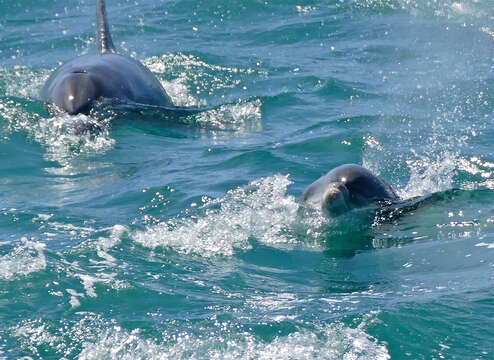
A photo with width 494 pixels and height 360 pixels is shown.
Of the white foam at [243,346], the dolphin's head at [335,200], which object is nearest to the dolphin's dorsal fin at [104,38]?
the dolphin's head at [335,200]

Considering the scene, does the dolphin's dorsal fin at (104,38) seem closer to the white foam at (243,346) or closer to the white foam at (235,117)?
the white foam at (235,117)

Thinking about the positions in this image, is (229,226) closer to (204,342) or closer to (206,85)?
(204,342)

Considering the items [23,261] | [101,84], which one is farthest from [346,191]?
[101,84]

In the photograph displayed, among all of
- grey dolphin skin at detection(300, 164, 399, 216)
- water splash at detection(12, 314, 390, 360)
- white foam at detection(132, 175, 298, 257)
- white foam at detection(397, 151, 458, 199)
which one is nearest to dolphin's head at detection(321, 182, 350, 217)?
grey dolphin skin at detection(300, 164, 399, 216)

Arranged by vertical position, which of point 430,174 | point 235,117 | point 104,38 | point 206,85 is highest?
point 104,38

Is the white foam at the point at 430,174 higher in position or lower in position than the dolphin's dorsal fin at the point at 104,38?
lower

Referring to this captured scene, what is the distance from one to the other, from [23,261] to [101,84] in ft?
18.6

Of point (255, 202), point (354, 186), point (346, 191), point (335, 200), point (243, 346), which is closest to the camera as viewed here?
point (243, 346)

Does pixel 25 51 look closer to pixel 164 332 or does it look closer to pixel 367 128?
pixel 367 128

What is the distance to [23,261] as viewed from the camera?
8305mm

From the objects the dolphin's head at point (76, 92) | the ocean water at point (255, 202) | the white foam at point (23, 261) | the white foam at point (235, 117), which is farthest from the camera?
the white foam at point (235, 117)

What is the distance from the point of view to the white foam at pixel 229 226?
8.89 metres

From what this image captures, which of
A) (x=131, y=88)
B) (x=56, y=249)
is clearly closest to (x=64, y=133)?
(x=131, y=88)

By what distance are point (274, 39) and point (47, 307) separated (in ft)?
43.9
